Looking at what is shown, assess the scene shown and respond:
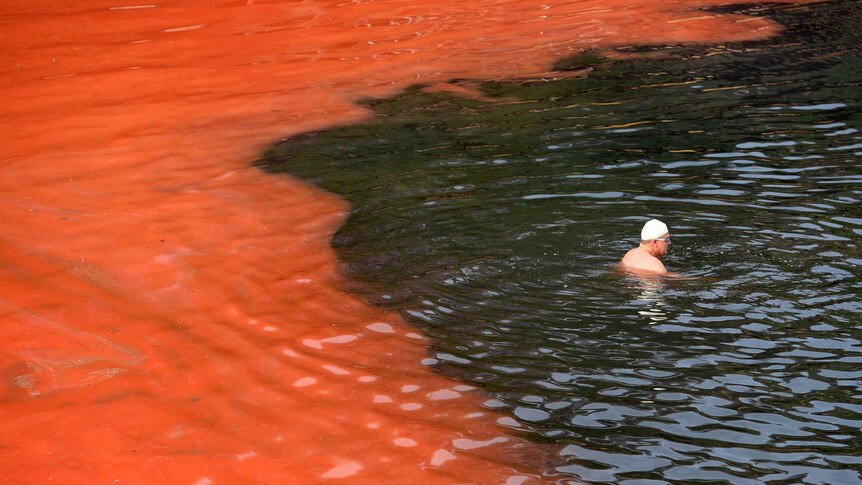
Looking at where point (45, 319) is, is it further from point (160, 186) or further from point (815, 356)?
point (815, 356)

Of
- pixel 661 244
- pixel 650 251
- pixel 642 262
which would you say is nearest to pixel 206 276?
pixel 642 262

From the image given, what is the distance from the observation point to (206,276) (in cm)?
907

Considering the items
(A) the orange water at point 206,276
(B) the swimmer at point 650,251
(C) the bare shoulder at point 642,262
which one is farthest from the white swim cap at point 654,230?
(A) the orange water at point 206,276

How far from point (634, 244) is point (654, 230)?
65cm

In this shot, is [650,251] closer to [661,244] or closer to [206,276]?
[661,244]

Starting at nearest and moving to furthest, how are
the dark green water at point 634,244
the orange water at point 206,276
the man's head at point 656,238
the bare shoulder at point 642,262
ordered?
the orange water at point 206,276, the dark green water at point 634,244, the bare shoulder at point 642,262, the man's head at point 656,238

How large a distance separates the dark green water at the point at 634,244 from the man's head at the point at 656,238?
28cm

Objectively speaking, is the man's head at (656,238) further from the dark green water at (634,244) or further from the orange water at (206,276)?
the orange water at (206,276)

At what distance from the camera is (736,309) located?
8430mm

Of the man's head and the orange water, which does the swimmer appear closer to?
the man's head

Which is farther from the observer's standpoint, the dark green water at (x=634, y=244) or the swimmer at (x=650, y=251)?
the swimmer at (x=650, y=251)

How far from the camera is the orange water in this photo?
6.49 metres

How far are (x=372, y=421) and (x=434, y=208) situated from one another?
14.7ft

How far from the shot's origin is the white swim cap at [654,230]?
31.2 feet
